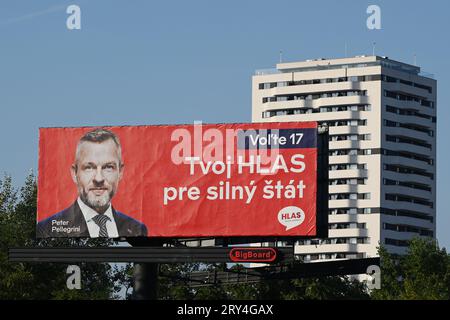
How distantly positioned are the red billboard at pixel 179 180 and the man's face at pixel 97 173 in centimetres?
6

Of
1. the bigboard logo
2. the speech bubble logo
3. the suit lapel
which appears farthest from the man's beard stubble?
the speech bubble logo

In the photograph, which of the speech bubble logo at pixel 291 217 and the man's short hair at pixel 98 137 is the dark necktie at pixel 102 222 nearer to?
the man's short hair at pixel 98 137

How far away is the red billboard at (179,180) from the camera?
7562 cm

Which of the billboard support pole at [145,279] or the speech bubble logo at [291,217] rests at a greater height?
the speech bubble logo at [291,217]

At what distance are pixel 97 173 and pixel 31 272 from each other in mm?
27470

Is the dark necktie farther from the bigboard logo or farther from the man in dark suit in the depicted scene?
the bigboard logo

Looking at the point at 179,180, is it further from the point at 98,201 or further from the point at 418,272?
the point at 418,272

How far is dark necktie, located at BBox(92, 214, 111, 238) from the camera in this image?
3073 inches

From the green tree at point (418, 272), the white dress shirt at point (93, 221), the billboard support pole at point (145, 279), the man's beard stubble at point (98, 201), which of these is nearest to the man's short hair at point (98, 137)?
the man's beard stubble at point (98, 201)

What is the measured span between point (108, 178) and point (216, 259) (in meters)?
8.23

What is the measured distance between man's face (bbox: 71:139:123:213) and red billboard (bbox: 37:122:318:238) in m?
0.06

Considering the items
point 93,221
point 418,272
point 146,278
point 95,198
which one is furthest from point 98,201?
point 418,272

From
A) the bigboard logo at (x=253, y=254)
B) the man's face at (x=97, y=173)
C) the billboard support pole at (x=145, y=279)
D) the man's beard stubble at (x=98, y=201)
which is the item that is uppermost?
the man's face at (x=97, y=173)

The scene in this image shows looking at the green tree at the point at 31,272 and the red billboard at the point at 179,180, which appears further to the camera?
the green tree at the point at 31,272
